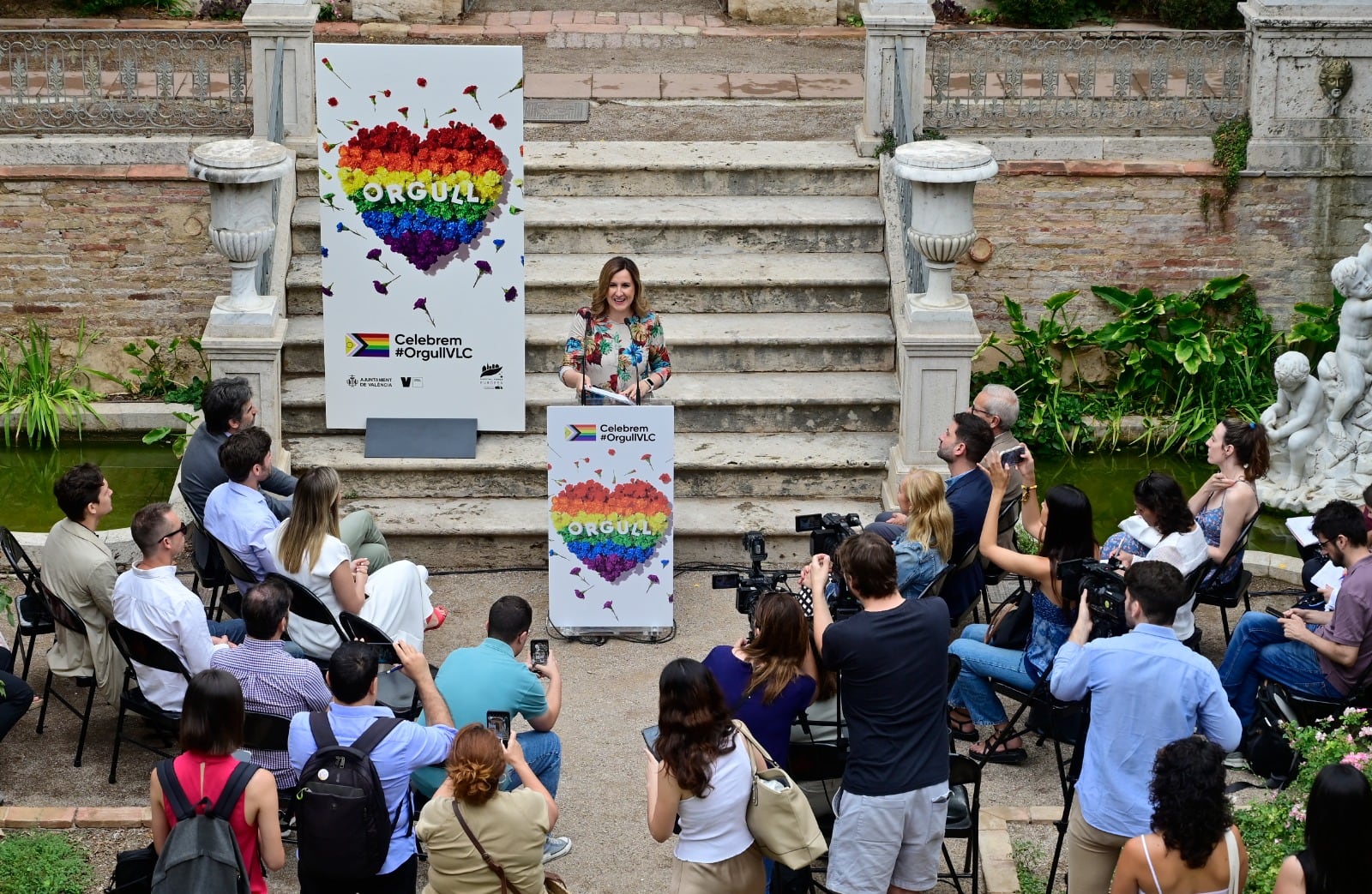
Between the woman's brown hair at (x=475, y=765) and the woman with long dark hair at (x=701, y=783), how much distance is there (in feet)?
1.65

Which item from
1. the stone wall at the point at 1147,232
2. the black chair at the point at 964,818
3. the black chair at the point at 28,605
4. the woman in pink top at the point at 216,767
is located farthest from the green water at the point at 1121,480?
the woman in pink top at the point at 216,767

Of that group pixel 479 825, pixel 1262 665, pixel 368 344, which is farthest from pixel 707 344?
pixel 479 825

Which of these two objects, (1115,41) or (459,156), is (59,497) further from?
(1115,41)

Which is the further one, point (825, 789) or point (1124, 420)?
point (1124, 420)

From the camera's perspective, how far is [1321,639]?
261 inches

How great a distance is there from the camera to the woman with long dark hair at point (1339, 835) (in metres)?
4.51

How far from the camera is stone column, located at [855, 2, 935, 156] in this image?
10.6 meters

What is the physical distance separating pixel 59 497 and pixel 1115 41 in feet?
24.8

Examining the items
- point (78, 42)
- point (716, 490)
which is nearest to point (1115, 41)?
point (716, 490)

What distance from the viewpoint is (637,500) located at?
26.3ft

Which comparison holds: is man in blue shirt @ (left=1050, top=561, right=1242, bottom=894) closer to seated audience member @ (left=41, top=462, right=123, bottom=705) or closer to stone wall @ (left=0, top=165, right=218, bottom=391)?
seated audience member @ (left=41, top=462, right=123, bottom=705)

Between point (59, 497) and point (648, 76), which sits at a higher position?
point (648, 76)

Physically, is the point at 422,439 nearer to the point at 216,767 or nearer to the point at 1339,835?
the point at 216,767

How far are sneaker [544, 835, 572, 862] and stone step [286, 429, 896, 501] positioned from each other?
3044 mm
